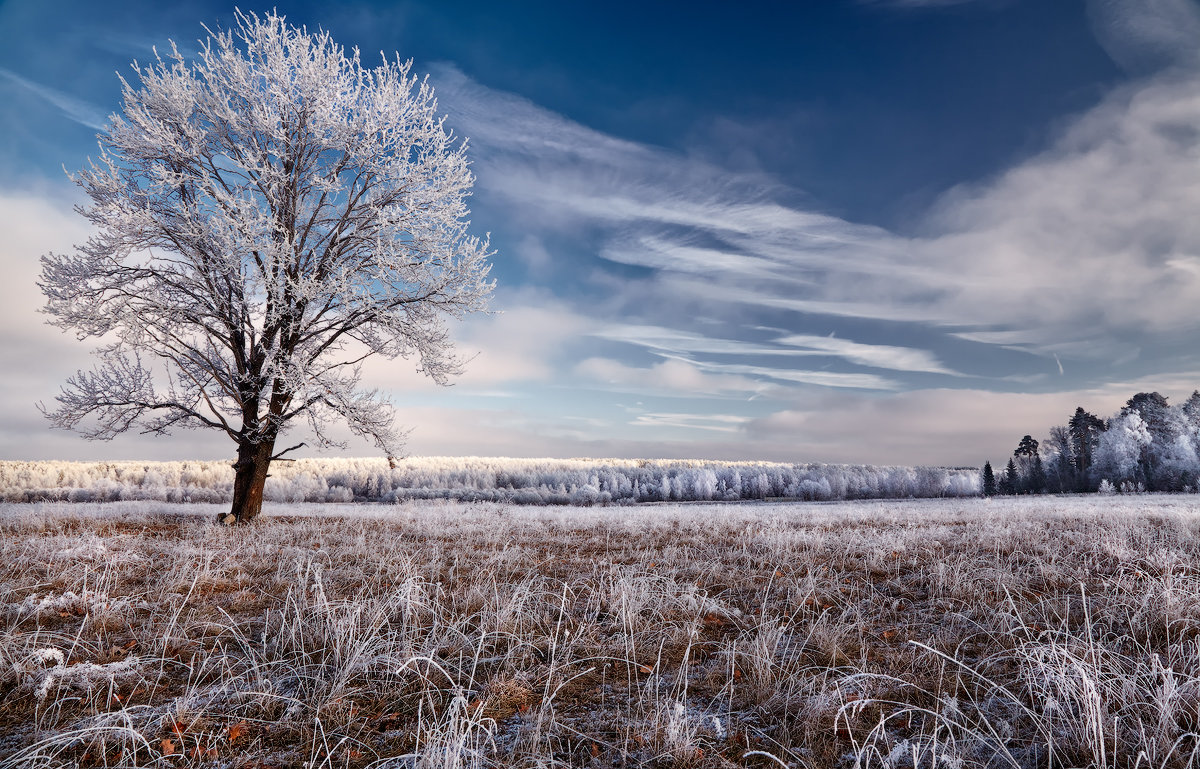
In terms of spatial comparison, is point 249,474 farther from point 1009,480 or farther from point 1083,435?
point 1083,435

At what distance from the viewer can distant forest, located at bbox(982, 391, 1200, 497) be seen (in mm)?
55656

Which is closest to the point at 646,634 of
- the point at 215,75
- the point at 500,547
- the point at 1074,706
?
the point at 1074,706

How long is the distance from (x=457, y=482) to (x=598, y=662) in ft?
182

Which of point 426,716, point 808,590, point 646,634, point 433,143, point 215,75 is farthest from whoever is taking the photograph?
point 433,143

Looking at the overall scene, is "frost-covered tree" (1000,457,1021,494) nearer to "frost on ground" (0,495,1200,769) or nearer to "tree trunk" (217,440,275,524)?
"frost on ground" (0,495,1200,769)

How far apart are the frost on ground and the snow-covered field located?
2082cm

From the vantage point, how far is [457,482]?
190 feet

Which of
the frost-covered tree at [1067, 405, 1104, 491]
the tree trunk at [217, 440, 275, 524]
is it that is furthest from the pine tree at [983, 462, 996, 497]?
the tree trunk at [217, 440, 275, 524]

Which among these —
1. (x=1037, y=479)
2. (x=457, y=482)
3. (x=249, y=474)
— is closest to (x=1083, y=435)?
(x=1037, y=479)

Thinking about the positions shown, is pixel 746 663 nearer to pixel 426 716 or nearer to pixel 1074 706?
pixel 1074 706

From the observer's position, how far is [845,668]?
14.9 ft

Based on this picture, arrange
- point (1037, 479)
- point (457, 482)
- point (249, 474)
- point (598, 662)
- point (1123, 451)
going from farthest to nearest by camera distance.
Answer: point (1037, 479)
point (1123, 451)
point (457, 482)
point (249, 474)
point (598, 662)

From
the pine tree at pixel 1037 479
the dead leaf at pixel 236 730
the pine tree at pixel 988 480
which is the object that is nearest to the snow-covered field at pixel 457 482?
the pine tree at pixel 988 480

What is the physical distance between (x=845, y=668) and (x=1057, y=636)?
7.13 ft
